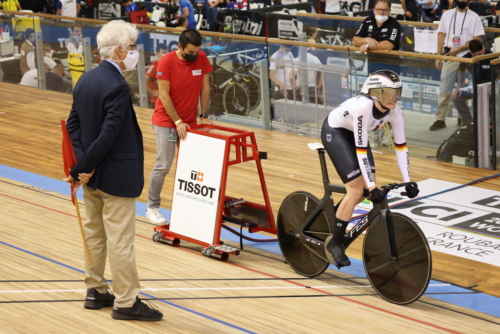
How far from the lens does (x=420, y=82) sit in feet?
28.9

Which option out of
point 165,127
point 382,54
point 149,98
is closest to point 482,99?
point 382,54

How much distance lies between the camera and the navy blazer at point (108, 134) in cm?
396

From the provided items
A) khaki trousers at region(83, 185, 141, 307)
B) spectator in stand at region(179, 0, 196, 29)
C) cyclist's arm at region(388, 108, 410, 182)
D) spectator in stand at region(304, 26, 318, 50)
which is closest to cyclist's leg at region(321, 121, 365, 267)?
cyclist's arm at region(388, 108, 410, 182)

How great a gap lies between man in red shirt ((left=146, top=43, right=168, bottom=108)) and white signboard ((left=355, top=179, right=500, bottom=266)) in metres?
5.02

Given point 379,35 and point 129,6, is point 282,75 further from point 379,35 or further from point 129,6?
point 129,6

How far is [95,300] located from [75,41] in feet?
29.9

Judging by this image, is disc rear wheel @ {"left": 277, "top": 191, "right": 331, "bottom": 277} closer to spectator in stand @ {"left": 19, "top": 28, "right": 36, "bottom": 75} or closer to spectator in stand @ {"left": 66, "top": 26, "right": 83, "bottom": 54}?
spectator in stand @ {"left": 66, "top": 26, "right": 83, "bottom": 54}

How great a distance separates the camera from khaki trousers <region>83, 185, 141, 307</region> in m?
4.08

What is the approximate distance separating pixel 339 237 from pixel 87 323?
1.93 meters

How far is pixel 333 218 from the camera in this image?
5230 millimetres

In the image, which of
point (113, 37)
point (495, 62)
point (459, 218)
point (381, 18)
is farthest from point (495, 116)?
point (113, 37)

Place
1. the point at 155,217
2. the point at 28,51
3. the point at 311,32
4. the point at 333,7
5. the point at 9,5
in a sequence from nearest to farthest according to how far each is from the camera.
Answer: the point at 155,217, the point at 28,51, the point at 311,32, the point at 9,5, the point at 333,7

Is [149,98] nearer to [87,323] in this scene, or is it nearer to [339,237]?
[339,237]

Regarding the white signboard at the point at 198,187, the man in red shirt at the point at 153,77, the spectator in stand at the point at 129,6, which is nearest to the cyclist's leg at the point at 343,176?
the white signboard at the point at 198,187
